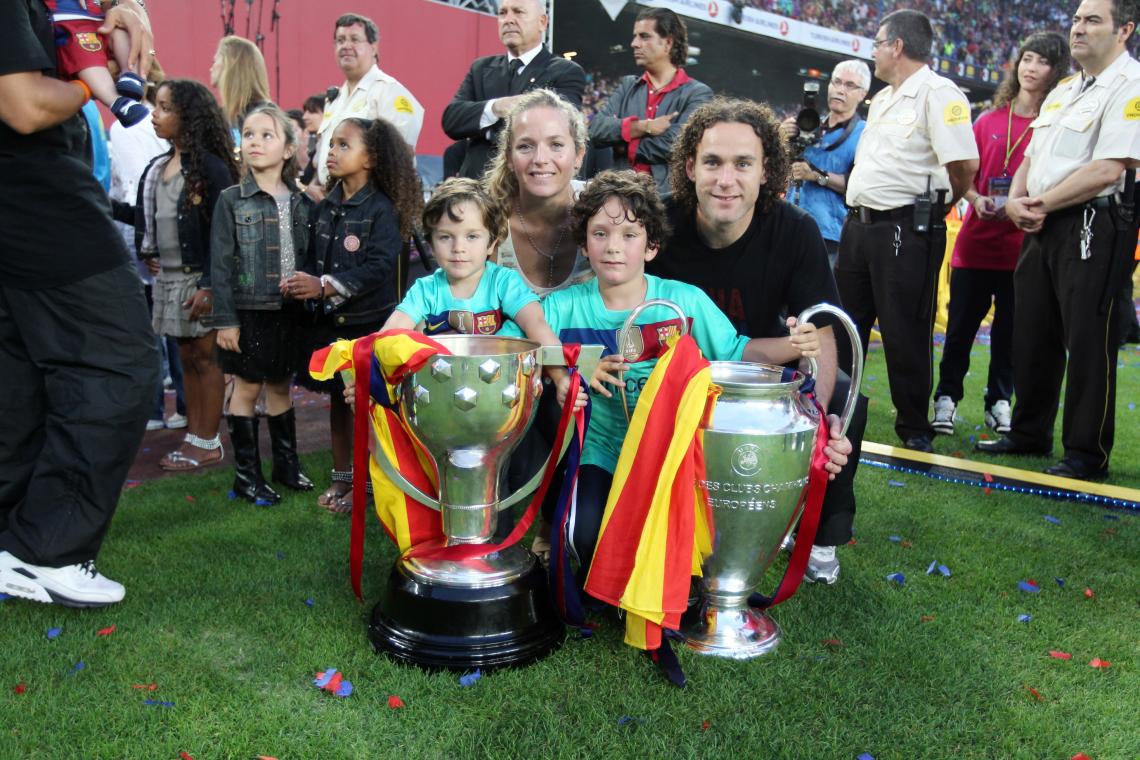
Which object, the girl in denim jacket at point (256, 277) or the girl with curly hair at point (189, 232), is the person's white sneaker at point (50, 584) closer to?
the girl in denim jacket at point (256, 277)

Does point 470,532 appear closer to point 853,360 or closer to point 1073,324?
point 853,360

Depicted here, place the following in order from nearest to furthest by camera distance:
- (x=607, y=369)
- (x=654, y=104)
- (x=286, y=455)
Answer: (x=607, y=369), (x=286, y=455), (x=654, y=104)

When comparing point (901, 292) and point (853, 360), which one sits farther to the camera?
point (901, 292)

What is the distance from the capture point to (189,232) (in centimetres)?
377

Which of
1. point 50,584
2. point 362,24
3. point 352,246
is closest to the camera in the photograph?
point 50,584

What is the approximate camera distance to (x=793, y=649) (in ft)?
7.51

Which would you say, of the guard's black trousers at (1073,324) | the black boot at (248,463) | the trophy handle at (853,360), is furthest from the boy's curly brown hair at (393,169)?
the guard's black trousers at (1073,324)

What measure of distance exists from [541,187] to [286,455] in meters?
1.59

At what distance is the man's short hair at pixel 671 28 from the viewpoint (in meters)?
4.26

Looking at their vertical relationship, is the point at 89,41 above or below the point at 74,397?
above

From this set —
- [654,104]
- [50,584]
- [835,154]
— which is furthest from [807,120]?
[50,584]

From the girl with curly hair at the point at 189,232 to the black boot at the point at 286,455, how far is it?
1.52 feet

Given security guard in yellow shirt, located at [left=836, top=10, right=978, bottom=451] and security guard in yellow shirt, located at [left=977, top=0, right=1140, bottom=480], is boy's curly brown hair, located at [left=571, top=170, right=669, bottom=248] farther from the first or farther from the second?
security guard in yellow shirt, located at [left=977, top=0, right=1140, bottom=480]

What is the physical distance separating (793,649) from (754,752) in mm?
489
